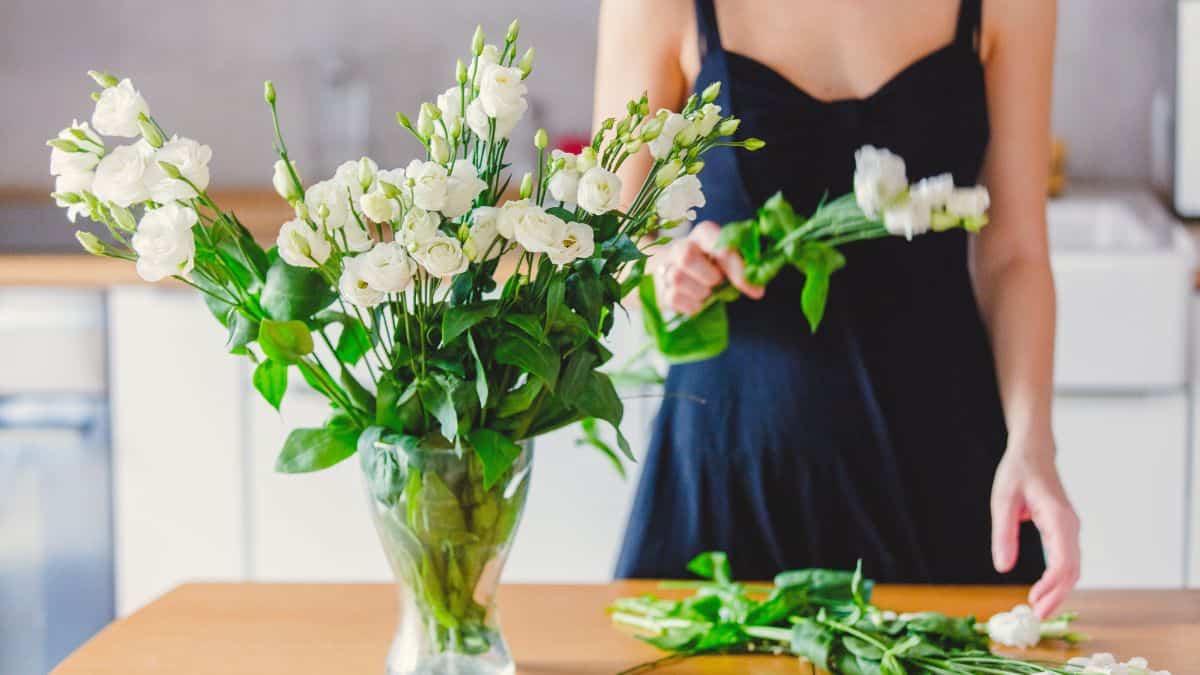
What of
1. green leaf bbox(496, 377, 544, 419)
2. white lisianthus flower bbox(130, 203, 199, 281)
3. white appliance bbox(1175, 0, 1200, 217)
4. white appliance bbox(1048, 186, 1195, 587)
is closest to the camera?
white lisianthus flower bbox(130, 203, 199, 281)

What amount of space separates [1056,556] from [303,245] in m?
0.64

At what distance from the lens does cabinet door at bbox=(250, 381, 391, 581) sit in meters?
2.37

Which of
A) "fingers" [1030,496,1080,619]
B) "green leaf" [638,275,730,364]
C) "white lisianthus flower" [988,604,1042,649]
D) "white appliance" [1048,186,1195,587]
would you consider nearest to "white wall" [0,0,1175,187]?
"white appliance" [1048,186,1195,587]

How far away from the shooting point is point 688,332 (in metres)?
1.18

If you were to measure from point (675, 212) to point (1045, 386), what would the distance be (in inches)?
22.3

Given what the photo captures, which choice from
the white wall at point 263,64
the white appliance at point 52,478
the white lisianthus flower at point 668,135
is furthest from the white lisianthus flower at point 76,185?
the white wall at point 263,64

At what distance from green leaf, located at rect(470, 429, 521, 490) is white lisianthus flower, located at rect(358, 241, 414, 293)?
4.6 inches

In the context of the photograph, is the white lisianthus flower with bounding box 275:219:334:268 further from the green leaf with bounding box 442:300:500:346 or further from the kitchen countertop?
the kitchen countertop

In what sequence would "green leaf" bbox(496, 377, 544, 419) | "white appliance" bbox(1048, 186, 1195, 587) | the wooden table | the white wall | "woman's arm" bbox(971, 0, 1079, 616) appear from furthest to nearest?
the white wall, "white appliance" bbox(1048, 186, 1195, 587), "woman's arm" bbox(971, 0, 1079, 616), the wooden table, "green leaf" bbox(496, 377, 544, 419)

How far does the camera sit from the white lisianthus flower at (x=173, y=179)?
2.56ft

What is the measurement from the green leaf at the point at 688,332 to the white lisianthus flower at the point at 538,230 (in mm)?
377

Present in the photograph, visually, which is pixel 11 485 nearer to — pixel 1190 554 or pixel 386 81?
pixel 386 81

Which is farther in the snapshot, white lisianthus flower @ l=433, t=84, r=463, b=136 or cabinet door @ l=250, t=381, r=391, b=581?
cabinet door @ l=250, t=381, r=391, b=581

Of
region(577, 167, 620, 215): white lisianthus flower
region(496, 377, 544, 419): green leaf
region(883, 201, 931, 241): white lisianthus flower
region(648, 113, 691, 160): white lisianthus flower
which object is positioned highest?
region(648, 113, 691, 160): white lisianthus flower
